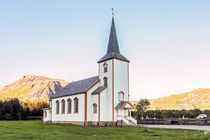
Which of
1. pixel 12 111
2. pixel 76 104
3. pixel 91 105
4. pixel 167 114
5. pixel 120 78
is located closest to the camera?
pixel 91 105

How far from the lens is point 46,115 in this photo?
49875 mm

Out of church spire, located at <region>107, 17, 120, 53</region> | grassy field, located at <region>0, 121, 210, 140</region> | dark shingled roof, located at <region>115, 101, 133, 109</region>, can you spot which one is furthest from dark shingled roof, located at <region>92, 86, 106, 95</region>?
grassy field, located at <region>0, 121, 210, 140</region>

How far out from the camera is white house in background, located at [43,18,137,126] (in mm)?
35688

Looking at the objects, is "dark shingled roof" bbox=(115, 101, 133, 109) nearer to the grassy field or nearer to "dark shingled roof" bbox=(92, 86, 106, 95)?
"dark shingled roof" bbox=(92, 86, 106, 95)

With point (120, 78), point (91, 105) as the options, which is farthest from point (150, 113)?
point (91, 105)

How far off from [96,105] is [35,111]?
176 ft

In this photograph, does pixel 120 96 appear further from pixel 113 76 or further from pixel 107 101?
pixel 113 76

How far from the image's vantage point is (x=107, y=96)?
120 feet

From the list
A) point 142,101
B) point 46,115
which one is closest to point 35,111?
point 46,115

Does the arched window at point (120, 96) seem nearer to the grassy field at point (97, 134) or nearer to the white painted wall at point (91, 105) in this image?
the white painted wall at point (91, 105)

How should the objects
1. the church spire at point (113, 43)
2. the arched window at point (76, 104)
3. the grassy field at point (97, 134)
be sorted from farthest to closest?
the church spire at point (113, 43), the arched window at point (76, 104), the grassy field at point (97, 134)

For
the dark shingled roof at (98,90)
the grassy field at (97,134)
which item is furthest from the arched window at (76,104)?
the grassy field at (97,134)

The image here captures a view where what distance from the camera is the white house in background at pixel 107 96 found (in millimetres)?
35688

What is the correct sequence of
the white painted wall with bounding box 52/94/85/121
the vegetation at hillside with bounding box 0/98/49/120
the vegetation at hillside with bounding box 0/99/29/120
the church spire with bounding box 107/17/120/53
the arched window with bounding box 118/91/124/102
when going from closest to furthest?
the white painted wall with bounding box 52/94/85/121 → the arched window with bounding box 118/91/124/102 → the church spire with bounding box 107/17/120/53 → the vegetation at hillside with bounding box 0/99/29/120 → the vegetation at hillside with bounding box 0/98/49/120
